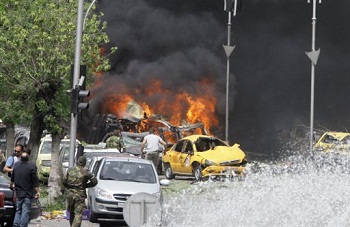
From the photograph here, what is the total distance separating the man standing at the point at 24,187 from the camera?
1841cm

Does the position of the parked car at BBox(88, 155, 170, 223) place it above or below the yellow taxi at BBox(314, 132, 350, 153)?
above

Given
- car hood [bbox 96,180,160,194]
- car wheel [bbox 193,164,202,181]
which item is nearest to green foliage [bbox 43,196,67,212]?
car hood [bbox 96,180,160,194]

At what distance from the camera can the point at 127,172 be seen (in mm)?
22594

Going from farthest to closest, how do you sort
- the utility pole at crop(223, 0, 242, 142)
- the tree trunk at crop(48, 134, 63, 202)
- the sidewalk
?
the utility pole at crop(223, 0, 242, 142), the tree trunk at crop(48, 134, 63, 202), the sidewalk

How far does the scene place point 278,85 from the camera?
52719 mm

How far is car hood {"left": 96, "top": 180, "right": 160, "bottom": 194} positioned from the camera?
21378 mm

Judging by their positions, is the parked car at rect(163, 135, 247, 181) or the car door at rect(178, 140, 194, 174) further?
the car door at rect(178, 140, 194, 174)

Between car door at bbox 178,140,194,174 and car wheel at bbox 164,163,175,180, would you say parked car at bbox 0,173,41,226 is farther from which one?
car wheel at bbox 164,163,175,180

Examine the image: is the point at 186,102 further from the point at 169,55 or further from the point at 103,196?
the point at 103,196

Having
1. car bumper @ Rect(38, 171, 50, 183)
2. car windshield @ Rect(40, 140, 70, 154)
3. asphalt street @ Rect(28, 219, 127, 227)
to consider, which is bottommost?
car bumper @ Rect(38, 171, 50, 183)

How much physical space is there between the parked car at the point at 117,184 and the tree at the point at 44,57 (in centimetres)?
422

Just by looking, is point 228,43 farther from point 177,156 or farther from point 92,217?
point 92,217

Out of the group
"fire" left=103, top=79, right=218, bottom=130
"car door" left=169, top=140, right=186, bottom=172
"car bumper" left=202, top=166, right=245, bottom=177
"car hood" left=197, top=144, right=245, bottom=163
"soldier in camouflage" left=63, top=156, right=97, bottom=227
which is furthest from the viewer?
"fire" left=103, top=79, right=218, bottom=130

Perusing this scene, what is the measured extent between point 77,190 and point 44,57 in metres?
9.22
